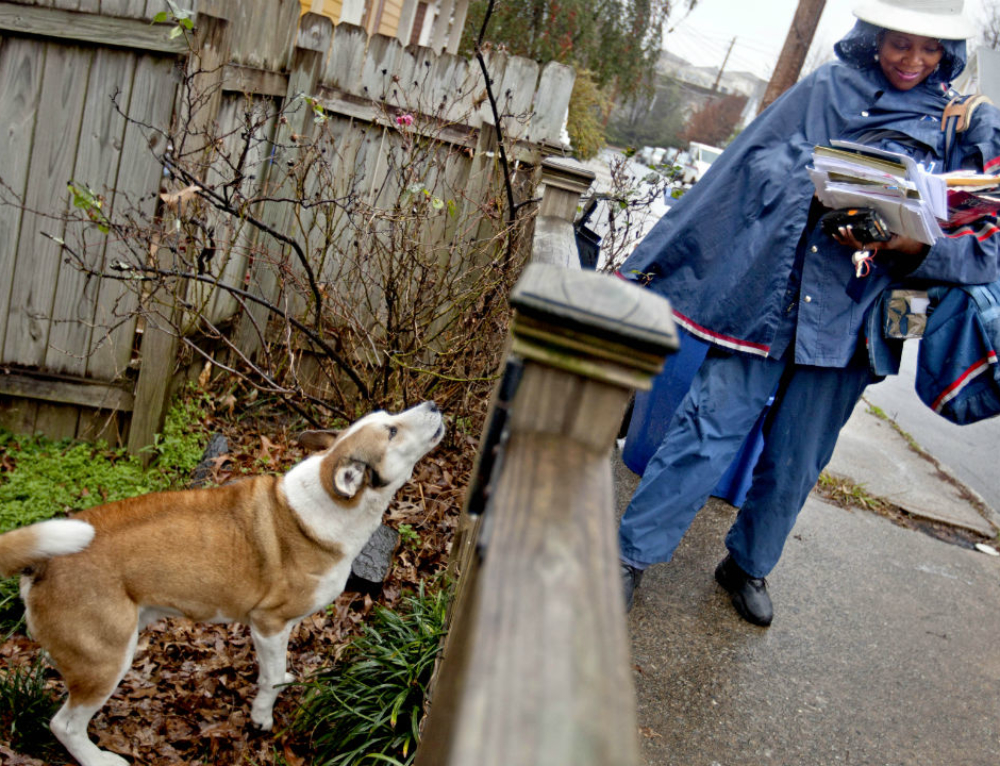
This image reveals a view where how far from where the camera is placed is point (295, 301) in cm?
564

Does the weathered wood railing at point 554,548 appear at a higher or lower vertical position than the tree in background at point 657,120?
lower

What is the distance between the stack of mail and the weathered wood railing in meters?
2.11

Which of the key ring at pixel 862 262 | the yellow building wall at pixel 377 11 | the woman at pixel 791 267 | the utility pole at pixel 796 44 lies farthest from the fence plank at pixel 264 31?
the yellow building wall at pixel 377 11

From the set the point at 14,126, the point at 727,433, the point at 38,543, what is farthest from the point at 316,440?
the point at 14,126

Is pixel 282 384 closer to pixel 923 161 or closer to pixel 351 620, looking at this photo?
pixel 351 620

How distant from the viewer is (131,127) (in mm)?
4191

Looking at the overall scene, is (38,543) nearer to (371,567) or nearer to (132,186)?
(371,567)

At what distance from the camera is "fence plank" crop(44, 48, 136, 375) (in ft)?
13.4

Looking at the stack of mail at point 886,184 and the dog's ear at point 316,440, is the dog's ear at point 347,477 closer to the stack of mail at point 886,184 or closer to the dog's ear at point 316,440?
the dog's ear at point 316,440

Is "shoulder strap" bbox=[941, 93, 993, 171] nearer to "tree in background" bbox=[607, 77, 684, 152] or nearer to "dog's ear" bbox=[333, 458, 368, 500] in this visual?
"dog's ear" bbox=[333, 458, 368, 500]

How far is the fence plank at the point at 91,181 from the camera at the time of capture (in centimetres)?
410

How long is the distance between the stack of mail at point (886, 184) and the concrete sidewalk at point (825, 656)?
1.91 metres

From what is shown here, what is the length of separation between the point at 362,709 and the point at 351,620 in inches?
41.3

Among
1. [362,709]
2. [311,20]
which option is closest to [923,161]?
[362,709]
